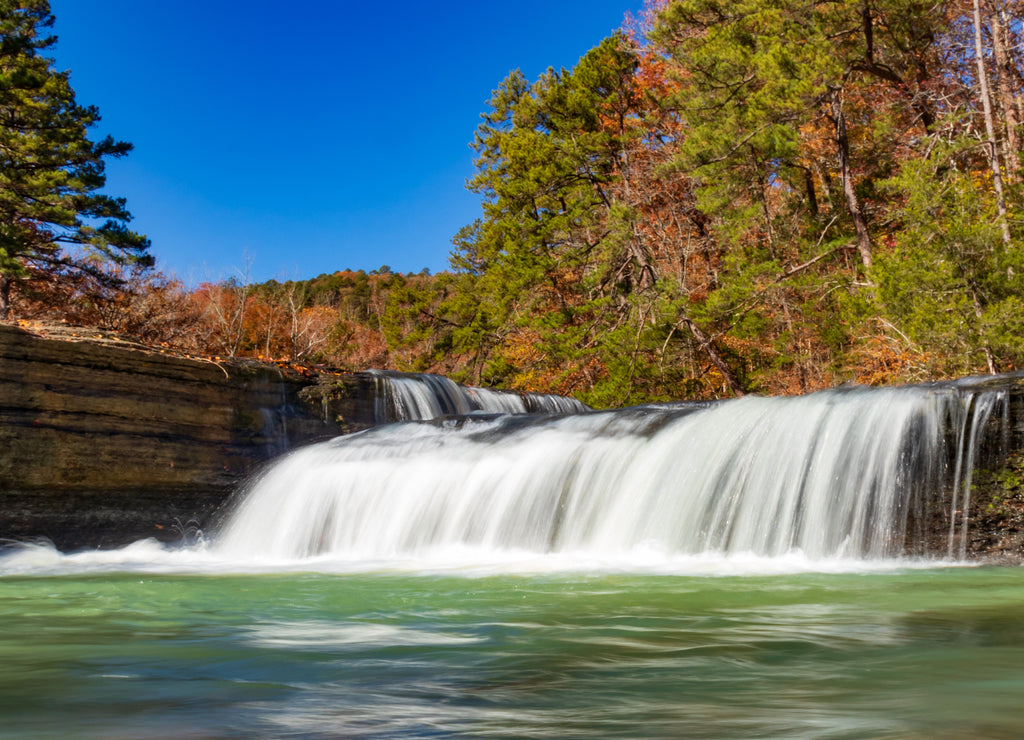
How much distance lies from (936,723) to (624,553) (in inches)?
217

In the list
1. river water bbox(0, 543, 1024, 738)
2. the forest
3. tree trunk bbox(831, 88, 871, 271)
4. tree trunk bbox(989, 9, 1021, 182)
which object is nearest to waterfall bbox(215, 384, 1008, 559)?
river water bbox(0, 543, 1024, 738)

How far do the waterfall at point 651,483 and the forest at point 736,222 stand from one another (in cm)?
402

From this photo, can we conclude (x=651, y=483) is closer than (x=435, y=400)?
Yes

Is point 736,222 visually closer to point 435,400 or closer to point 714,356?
point 714,356

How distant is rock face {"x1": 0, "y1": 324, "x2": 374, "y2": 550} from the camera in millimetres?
10234

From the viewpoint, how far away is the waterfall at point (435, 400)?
1448cm

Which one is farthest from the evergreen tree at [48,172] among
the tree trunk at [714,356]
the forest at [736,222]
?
the tree trunk at [714,356]

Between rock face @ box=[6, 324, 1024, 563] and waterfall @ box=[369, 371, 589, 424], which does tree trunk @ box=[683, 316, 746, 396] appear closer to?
waterfall @ box=[369, 371, 589, 424]

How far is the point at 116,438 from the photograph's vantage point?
35.7ft

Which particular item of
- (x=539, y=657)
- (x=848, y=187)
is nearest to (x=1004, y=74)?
(x=848, y=187)

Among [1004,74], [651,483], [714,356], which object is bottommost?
[651,483]

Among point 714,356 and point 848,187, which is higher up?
point 848,187

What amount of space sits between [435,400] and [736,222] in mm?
7751

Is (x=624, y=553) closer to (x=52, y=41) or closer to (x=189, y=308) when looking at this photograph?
(x=52, y=41)
